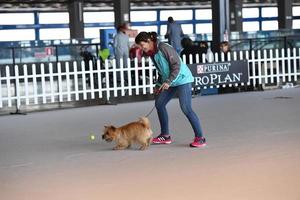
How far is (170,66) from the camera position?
7.76 m

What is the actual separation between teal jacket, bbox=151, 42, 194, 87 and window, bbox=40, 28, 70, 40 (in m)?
33.6

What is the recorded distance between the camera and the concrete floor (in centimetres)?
559

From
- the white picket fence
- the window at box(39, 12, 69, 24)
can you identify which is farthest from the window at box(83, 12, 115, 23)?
the white picket fence

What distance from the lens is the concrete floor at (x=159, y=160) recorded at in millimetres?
5590

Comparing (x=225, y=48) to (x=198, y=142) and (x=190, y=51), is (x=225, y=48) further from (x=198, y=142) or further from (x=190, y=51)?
(x=198, y=142)

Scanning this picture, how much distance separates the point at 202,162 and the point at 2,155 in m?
2.63

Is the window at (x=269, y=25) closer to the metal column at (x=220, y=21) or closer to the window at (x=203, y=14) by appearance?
the window at (x=203, y=14)

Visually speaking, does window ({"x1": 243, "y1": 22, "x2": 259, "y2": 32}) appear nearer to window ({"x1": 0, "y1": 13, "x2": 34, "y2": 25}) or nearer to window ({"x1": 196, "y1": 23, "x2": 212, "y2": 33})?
window ({"x1": 196, "y1": 23, "x2": 212, "y2": 33})

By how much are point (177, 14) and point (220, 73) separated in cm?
3005

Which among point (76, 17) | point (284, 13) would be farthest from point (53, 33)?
point (284, 13)

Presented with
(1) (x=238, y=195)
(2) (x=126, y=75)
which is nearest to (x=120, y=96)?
(2) (x=126, y=75)

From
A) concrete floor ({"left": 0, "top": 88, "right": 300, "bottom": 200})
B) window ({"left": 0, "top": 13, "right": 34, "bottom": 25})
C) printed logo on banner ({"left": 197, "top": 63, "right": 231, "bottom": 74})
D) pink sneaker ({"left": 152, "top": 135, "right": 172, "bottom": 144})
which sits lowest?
concrete floor ({"left": 0, "top": 88, "right": 300, "bottom": 200})

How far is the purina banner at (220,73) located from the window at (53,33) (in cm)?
2703

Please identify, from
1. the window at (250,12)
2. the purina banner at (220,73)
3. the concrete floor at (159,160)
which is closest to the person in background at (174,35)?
the purina banner at (220,73)
